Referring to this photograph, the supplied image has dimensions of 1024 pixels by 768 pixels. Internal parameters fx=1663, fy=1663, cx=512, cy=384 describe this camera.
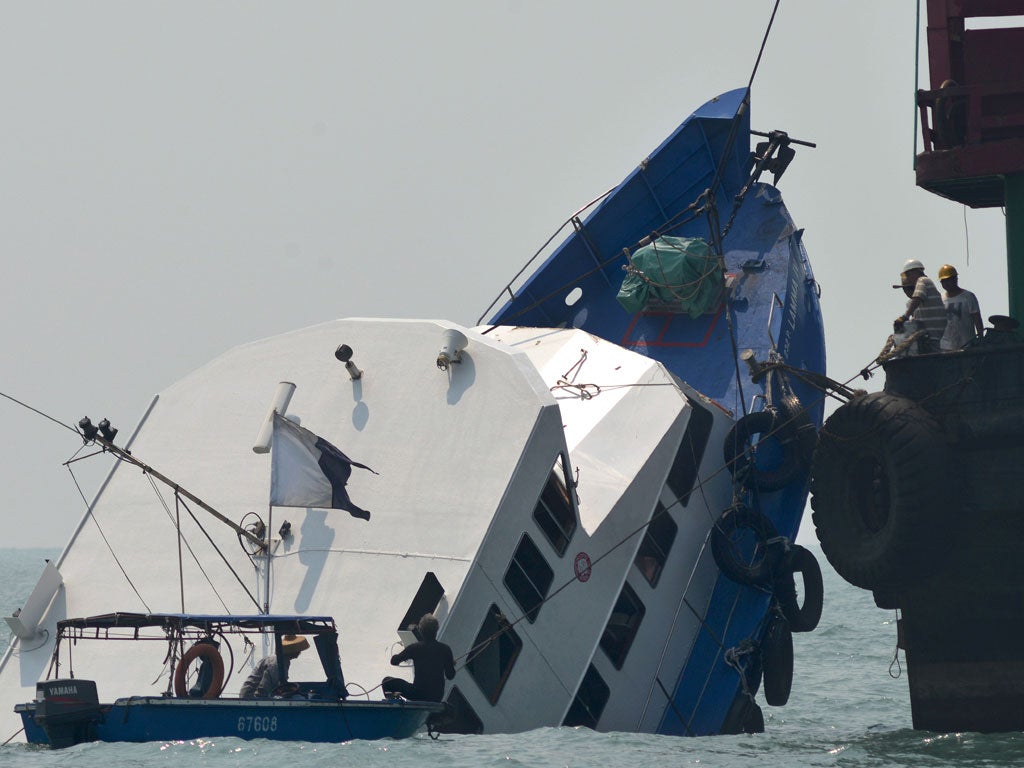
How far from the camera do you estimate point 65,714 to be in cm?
1359

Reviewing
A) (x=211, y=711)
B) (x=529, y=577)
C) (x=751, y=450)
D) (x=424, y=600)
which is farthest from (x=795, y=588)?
(x=211, y=711)

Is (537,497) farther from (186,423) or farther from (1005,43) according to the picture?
(1005,43)

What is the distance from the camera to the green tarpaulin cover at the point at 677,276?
842 inches

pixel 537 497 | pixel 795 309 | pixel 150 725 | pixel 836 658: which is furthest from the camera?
pixel 836 658

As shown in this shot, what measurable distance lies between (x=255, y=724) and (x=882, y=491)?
6.84m

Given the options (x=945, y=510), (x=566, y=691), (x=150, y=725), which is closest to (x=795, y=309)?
(x=945, y=510)

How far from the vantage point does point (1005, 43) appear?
695 inches

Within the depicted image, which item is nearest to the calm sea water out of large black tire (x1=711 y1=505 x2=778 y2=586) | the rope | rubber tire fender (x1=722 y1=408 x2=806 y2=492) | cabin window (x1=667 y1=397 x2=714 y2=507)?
large black tire (x1=711 y1=505 x2=778 y2=586)

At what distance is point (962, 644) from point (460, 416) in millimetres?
5267

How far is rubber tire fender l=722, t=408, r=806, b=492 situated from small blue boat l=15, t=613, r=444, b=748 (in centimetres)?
602

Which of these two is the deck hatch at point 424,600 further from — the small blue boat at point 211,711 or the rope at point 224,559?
the rope at point 224,559

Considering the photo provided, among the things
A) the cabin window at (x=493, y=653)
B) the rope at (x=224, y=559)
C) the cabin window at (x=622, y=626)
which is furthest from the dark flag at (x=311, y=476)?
the cabin window at (x=622, y=626)

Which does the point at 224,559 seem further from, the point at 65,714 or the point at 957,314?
the point at 957,314

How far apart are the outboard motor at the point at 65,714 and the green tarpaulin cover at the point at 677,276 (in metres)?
10.2
